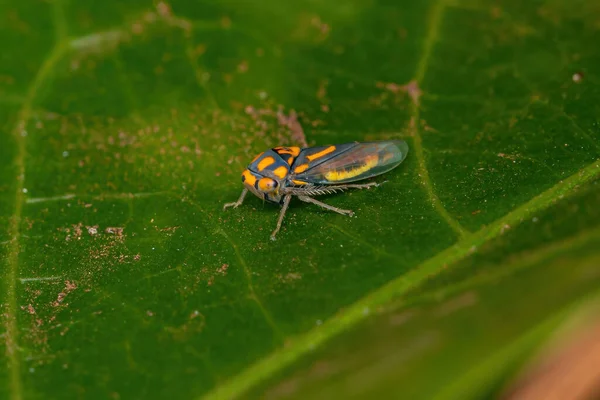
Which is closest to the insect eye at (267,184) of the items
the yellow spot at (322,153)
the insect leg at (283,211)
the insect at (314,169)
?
the insect at (314,169)

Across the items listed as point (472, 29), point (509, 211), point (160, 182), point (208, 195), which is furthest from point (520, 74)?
point (160, 182)

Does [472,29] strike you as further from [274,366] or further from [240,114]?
[274,366]

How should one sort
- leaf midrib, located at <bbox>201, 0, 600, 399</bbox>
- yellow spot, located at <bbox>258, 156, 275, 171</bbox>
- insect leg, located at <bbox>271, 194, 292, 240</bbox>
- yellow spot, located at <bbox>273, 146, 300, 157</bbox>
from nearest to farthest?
leaf midrib, located at <bbox>201, 0, 600, 399</bbox>, insect leg, located at <bbox>271, 194, 292, 240</bbox>, yellow spot, located at <bbox>258, 156, 275, 171</bbox>, yellow spot, located at <bbox>273, 146, 300, 157</bbox>

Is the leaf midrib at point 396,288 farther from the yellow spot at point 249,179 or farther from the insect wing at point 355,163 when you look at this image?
the yellow spot at point 249,179

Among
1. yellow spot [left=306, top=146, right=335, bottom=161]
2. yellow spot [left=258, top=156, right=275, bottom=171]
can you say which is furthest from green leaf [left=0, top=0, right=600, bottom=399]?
yellow spot [left=258, top=156, right=275, bottom=171]

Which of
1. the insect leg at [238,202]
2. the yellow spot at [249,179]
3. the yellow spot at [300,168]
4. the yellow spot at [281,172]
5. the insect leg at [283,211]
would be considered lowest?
the insect leg at [238,202]

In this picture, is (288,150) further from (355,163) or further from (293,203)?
(355,163)

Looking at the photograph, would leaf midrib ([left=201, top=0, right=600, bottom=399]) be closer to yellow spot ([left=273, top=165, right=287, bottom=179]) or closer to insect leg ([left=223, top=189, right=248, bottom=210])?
yellow spot ([left=273, top=165, right=287, bottom=179])

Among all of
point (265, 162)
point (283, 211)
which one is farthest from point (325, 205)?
point (265, 162)
